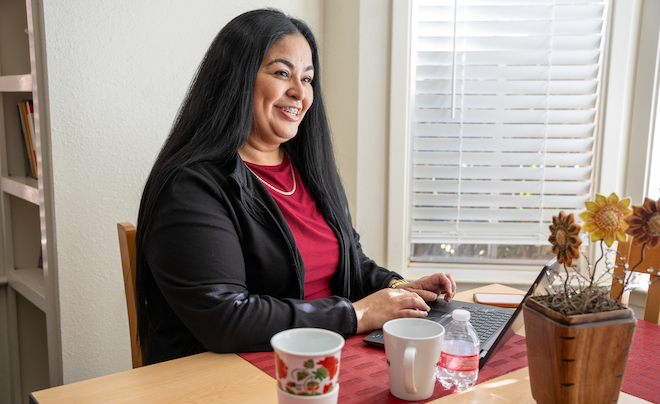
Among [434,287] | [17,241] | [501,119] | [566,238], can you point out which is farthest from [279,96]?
[17,241]

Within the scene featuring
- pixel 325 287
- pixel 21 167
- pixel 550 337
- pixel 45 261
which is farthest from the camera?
pixel 21 167

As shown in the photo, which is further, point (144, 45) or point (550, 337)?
point (144, 45)

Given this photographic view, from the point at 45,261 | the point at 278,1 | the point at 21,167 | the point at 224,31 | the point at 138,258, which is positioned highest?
the point at 278,1

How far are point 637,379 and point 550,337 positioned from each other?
346 millimetres

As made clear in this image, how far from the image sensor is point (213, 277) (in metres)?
1.01

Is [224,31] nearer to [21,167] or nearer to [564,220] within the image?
[564,220]

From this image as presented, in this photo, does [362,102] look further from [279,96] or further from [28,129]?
[28,129]

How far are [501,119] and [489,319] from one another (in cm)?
126

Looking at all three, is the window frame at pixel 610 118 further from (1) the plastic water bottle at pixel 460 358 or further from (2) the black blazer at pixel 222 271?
(1) the plastic water bottle at pixel 460 358

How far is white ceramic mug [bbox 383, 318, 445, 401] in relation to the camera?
0.71 m

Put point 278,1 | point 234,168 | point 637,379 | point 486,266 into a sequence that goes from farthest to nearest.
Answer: point 486,266 → point 278,1 → point 234,168 → point 637,379

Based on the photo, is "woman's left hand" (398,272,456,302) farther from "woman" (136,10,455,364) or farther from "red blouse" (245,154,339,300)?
"red blouse" (245,154,339,300)

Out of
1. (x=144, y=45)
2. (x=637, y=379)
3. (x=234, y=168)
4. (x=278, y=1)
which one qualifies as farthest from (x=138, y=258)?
(x=278, y=1)

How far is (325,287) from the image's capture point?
1359 millimetres
